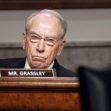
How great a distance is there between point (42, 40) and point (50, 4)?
1.27 meters

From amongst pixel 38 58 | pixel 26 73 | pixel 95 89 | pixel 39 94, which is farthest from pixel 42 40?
pixel 95 89

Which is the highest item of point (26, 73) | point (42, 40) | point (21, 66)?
point (26, 73)

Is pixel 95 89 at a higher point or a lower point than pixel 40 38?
higher

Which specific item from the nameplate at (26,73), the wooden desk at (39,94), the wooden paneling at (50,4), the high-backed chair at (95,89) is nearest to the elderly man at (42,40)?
the nameplate at (26,73)

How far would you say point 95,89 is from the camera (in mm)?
781

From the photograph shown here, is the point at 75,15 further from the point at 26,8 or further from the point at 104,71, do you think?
the point at 104,71

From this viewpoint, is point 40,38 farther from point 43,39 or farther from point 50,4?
point 50,4

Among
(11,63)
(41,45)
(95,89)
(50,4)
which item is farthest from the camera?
(50,4)

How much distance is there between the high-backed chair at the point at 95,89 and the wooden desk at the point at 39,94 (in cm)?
71

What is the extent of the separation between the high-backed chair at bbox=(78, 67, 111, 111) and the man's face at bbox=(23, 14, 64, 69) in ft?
5.27

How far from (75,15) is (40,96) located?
87.9 inches

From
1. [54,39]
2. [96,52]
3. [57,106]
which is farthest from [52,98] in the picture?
[96,52]

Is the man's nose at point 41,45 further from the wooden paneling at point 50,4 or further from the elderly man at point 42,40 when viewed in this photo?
the wooden paneling at point 50,4

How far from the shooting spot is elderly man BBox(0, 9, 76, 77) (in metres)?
2.38
